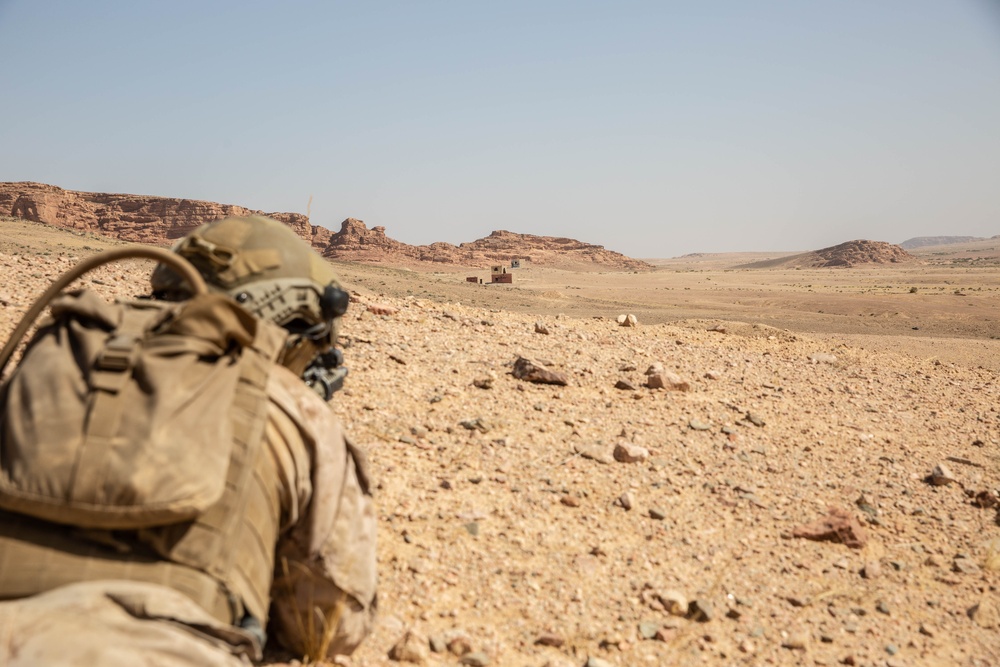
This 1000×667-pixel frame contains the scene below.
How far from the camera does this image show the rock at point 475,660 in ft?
10.7

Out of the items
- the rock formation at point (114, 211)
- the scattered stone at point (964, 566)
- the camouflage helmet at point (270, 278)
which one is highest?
the rock formation at point (114, 211)

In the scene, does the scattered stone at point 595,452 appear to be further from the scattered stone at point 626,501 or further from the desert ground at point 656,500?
the scattered stone at point 626,501

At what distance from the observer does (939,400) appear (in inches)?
336

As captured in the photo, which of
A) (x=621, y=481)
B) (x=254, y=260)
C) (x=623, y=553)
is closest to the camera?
(x=254, y=260)

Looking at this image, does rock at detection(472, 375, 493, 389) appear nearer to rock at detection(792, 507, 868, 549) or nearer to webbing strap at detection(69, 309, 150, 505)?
rock at detection(792, 507, 868, 549)

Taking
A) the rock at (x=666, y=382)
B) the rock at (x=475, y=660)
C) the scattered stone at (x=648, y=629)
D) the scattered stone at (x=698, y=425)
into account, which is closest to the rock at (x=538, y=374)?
the rock at (x=666, y=382)

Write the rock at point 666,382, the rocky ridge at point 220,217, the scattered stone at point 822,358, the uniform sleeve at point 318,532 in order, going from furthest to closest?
the rocky ridge at point 220,217
the scattered stone at point 822,358
the rock at point 666,382
the uniform sleeve at point 318,532

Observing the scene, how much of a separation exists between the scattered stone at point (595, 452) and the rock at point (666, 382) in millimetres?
1708

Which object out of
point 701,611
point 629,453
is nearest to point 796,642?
point 701,611

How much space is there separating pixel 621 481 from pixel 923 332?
18.8 metres

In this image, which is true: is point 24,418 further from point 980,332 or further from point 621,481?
point 980,332

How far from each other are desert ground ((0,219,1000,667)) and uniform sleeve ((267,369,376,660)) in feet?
0.79

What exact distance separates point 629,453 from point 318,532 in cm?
338

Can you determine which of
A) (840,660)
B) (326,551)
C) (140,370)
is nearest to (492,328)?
(840,660)
